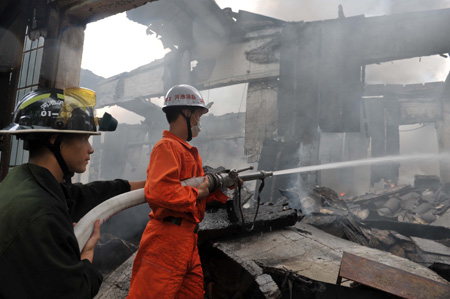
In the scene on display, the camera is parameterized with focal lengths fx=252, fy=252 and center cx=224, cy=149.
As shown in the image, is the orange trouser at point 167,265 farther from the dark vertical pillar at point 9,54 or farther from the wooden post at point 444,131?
the wooden post at point 444,131

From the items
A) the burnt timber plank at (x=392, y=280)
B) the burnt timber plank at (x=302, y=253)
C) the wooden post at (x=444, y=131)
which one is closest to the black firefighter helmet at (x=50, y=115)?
A: the burnt timber plank at (x=302, y=253)

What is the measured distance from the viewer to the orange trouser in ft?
6.50

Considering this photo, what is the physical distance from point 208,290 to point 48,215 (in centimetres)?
302

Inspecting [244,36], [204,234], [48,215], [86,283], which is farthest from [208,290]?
[244,36]

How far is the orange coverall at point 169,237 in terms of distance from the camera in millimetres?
1990

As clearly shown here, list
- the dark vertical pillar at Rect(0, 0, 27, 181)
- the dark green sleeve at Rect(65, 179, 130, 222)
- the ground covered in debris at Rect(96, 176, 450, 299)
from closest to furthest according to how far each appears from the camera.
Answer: the dark green sleeve at Rect(65, 179, 130, 222) → the ground covered in debris at Rect(96, 176, 450, 299) → the dark vertical pillar at Rect(0, 0, 27, 181)

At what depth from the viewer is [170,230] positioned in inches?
84.5

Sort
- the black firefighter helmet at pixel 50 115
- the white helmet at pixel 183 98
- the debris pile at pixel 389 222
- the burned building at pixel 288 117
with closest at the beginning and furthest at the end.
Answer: the black firefighter helmet at pixel 50 115, the white helmet at pixel 183 98, the burned building at pixel 288 117, the debris pile at pixel 389 222

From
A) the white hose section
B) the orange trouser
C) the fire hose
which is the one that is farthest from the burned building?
the white hose section

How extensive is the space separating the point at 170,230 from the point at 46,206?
1.22 meters

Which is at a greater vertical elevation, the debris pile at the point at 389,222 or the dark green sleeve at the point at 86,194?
the dark green sleeve at the point at 86,194

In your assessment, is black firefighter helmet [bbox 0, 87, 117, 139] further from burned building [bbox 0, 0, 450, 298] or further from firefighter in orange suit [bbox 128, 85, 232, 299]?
burned building [bbox 0, 0, 450, 298]

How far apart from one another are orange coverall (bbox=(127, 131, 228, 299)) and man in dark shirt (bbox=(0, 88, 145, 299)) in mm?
619

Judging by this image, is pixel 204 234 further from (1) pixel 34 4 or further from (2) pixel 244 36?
(2) pixel 244 36
